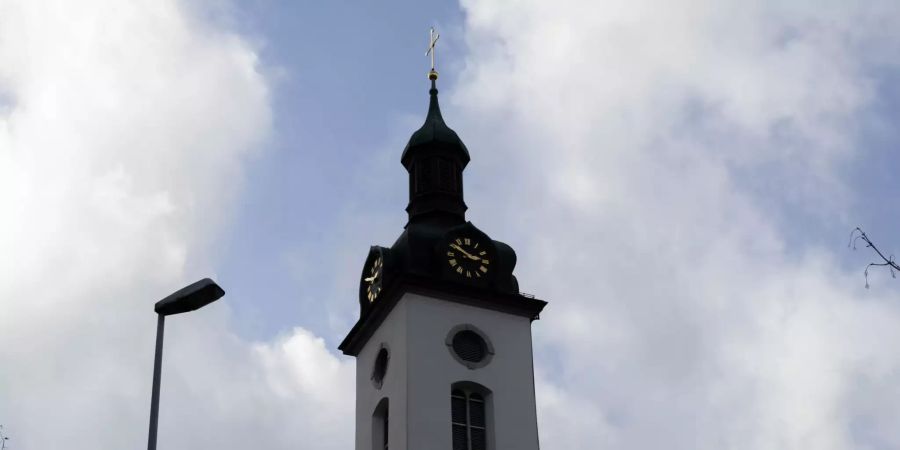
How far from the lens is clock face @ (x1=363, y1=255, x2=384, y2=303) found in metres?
42.7

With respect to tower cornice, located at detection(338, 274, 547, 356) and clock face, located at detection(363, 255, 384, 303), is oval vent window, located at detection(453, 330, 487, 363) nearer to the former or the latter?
tower cornice, located at detection(338, 274, 547, 356)

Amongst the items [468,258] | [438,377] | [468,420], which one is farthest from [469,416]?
[468,258]

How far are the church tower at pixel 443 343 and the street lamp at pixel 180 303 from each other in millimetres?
19997

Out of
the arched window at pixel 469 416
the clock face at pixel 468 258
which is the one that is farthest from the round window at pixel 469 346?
the clock face at pixel 468 258

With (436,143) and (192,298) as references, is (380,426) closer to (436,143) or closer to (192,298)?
(436,143)

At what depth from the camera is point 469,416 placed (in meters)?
39.7

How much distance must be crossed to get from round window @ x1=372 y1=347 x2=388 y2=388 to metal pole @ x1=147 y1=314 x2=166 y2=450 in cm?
2336

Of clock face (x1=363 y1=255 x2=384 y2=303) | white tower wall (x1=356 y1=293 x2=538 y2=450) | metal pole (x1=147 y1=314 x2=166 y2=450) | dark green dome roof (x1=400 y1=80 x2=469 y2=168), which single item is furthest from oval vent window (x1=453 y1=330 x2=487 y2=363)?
metal pole (x1=147 y1=314 x2=166 y2=450)

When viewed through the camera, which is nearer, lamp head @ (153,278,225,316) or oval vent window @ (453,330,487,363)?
lamp head @ (153,278,225,316)

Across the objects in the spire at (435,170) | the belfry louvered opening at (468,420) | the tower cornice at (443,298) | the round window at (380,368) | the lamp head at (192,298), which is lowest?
the lamp head at (192,298)

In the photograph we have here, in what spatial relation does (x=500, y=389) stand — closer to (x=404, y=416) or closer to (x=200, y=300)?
(x=404, y=416)

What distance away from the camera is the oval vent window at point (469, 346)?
40.8 metres

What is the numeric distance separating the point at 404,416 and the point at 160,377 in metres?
21.1

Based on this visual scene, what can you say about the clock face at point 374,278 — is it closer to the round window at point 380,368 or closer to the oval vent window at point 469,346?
the round window at point 380,368
